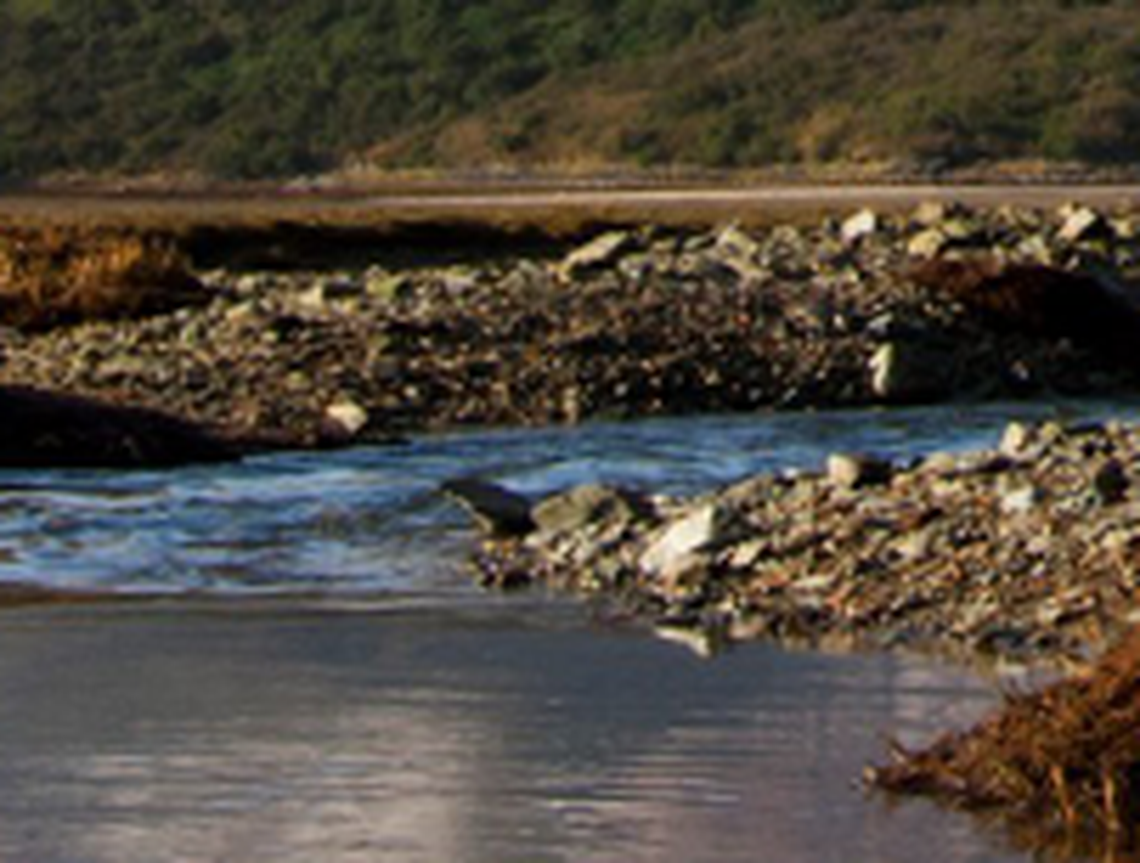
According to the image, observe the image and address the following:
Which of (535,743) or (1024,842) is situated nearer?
(1024,842)

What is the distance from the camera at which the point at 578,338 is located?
24.1 m

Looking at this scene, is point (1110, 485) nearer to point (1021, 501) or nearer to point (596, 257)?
point (1021, 501)

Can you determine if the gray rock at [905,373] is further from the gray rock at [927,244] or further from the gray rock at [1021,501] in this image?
the gray rock at [1021,501]

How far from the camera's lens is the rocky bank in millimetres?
22812

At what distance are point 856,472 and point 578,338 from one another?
1019 centimetres

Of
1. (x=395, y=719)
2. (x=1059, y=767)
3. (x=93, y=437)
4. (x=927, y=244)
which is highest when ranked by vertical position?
(x=1059, y=767)

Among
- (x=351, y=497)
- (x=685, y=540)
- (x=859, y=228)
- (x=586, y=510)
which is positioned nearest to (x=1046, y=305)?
(x=859, y=228)

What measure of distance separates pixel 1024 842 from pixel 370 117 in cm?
7228

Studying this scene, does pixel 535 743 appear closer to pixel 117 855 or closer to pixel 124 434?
pixel 117 855

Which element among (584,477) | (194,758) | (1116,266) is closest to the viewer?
(194,758)

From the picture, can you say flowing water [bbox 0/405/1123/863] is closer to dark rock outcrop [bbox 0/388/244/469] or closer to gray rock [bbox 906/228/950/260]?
dark rock outcrop [bbox 0/388/244/469]

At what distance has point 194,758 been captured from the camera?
29.5 ft

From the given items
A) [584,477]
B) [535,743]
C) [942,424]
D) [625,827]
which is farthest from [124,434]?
[625,827]

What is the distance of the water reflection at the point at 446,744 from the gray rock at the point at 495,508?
2.62 metres
